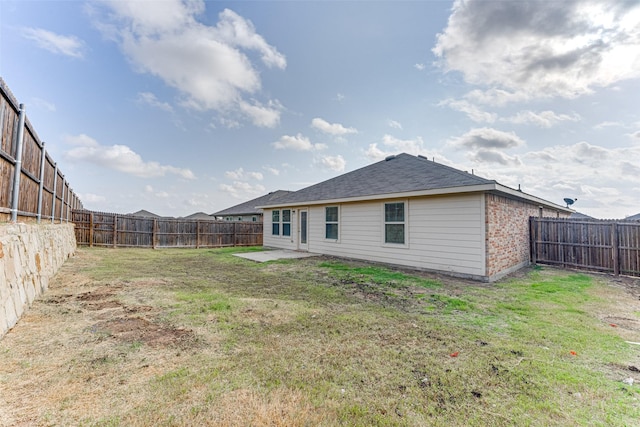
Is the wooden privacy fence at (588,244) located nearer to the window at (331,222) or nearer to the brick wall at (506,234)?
the brick wall at (506,234)

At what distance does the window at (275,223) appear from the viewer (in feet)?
50.9

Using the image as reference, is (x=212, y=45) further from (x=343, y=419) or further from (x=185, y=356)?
(x=343, y=419)

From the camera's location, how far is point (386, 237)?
30.8 feet

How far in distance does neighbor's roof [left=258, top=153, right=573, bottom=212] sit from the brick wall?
0.39m

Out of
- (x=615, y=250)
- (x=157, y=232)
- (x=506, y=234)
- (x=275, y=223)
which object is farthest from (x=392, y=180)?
(x=157, y=232)

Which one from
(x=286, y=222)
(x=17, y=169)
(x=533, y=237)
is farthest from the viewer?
(x=286, y=222)

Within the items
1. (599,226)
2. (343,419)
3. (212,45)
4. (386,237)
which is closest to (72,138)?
(212,45)

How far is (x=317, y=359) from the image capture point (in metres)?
2.76

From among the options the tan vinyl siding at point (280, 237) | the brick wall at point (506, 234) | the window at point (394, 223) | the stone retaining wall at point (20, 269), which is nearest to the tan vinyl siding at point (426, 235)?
the window at point (394, 223)

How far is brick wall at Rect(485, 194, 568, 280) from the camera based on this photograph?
7.06 m

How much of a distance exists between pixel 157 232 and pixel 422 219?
50.5 ft

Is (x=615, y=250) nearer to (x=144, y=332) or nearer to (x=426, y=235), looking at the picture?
(x=426, y=235)

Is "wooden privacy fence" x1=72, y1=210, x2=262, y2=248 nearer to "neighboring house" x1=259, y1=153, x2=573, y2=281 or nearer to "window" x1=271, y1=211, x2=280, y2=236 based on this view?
"window" x1=271, y1=211, x2=280, y2=236

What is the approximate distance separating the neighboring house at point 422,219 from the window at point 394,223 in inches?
1.3
